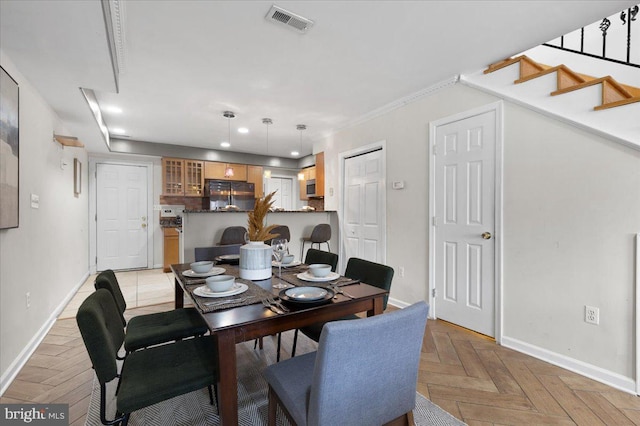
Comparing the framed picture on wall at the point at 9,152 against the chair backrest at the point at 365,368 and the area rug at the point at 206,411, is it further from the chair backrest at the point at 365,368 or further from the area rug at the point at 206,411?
the chair backrest at the point at 365,368

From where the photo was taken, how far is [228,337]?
1.14 metres

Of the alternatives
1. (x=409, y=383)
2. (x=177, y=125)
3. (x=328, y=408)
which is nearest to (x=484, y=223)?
(x=409, y=383)

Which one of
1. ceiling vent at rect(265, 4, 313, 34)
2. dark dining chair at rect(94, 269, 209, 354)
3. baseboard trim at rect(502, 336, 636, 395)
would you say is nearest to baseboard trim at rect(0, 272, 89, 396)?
dark dining chair at rect(94, 269, 209, 354)

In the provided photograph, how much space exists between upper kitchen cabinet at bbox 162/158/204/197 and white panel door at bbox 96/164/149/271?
0.41 m

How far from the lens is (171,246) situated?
5.45 meters

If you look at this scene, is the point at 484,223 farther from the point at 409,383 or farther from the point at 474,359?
the point at 409,383

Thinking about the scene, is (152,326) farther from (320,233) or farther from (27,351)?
(320,233)

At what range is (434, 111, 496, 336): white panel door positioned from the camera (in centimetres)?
258

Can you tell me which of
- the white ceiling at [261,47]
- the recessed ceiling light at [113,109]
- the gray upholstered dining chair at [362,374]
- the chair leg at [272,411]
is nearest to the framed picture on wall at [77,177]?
the white ceiling at [261,47]

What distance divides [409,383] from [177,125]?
4589 millimetres

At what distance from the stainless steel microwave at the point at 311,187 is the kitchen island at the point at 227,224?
1272mm

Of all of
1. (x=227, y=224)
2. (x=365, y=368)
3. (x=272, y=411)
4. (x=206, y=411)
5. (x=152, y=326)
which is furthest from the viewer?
(x=227, y=224)

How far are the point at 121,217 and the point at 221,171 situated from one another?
79.9 inches

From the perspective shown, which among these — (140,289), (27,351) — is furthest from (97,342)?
(140,289)
